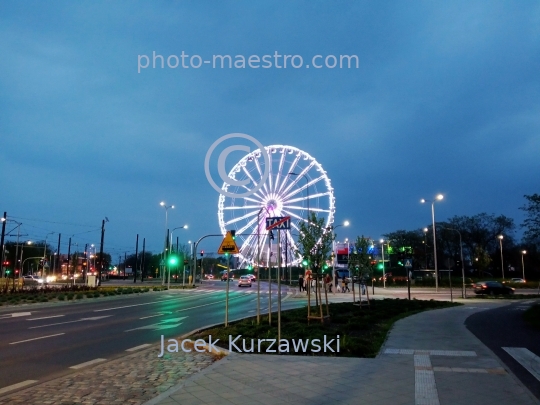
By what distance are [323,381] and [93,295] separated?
29791 mm

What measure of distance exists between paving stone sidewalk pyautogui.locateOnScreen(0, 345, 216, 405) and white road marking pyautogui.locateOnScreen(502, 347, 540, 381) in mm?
5909

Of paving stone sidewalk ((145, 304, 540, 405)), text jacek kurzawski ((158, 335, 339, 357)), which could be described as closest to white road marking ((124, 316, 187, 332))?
text jacek kurzawski ((158, 335, 339, 357))

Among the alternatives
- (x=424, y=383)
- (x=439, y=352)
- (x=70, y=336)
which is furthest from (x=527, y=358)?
(x=70, y=336)

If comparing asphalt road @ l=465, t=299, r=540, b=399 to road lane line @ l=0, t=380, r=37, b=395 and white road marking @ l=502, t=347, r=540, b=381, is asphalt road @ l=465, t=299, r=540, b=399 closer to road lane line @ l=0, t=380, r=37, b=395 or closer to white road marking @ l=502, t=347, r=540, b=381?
white road marking @ l=502, t=347, r=540, b=381

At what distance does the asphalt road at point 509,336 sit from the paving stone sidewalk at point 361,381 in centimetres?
27

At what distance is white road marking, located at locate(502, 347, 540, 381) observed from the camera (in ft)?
28.5

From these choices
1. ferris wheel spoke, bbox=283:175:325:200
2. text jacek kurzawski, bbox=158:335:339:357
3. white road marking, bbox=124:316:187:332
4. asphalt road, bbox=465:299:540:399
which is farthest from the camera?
ferris wheel spoke, bbox=283:175:325:200

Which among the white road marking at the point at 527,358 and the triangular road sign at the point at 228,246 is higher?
the triangular road sign at the point at 228,246

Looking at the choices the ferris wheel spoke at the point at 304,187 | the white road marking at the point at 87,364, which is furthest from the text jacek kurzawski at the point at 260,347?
the ferris wheel spoke at the point at 304,187

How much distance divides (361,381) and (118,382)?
Answer: 3866 millimetres

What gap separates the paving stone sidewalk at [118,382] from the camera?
6781 mm

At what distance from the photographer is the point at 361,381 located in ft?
24.9

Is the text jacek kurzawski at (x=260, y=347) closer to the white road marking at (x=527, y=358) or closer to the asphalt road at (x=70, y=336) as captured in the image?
the asphalt road at (x=70, y=336)

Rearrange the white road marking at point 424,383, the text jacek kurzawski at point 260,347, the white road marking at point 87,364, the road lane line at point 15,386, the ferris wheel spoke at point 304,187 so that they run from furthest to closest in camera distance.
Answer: the ferris wheel spoke at point 304,187 < the text jacek kurzawski at point 260,347 < the white road marking at point 87,364 < the road lane line at point 15,386 < the white road marking at point 424,383
